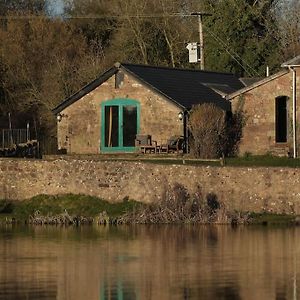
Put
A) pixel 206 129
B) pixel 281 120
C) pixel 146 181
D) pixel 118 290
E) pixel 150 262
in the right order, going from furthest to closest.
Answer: pixel 281 120, pixel 206 129, pixel 146 181, pixel 150 262, pixel 118 290

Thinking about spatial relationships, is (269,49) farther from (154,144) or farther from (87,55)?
(154,144)

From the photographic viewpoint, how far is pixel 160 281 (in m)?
30.1

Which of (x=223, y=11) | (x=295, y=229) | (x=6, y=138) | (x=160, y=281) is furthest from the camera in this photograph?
(x=223, y=11)

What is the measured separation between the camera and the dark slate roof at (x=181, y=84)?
176 ft

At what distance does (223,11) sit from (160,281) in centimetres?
4146

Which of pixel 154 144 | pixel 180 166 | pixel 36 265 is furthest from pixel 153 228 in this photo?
pixel 154 144

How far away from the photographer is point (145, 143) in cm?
5353

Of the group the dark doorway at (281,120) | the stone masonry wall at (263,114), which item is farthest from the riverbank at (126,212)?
the dark doorway at (281,120)

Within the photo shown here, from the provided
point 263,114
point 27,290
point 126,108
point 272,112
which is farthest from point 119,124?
point 27,290

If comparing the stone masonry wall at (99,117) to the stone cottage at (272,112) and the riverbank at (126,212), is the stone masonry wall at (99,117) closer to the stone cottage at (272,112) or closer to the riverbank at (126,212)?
the stone cottage at (272,112)

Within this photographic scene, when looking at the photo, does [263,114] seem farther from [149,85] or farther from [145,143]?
[145,143]

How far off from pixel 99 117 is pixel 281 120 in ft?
23.0

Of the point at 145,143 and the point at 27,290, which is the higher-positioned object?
the point at 145,143

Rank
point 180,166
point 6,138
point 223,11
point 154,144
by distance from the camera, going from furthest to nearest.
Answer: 1. point 223,11
2. point 6,138
3. point 154,144
4. point 180,166
